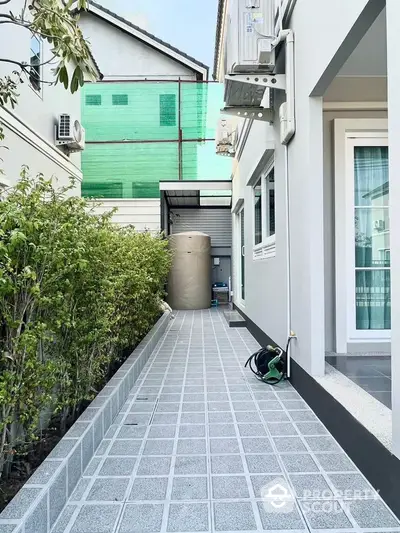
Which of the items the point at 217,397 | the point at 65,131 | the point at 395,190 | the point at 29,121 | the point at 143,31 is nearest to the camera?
the point at 395,190

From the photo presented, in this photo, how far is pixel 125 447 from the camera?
97.2 inches

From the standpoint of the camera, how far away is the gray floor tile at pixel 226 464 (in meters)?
2.18

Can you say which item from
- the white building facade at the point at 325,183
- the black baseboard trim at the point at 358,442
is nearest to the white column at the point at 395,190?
the black baseboard trim at the point at 358,442

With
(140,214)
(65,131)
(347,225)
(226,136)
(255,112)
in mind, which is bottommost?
(347,225)

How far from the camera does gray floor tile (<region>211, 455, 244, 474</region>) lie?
2.18 meters

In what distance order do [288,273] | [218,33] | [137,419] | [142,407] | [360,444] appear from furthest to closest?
1. [218,33]
2. [288,273]
3. [142,407]
4. [137,419]
5. [360,444]

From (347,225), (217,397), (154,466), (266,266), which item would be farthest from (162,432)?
(266,266)

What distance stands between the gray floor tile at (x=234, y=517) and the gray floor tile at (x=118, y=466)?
0.58m

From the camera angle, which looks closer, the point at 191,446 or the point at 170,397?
the point at 191,446

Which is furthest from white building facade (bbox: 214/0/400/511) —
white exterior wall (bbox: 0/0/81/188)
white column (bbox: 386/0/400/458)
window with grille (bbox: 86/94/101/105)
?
window with grille (bbox: 86/94/101/105)

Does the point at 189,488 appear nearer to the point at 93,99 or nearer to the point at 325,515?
the point at 325,515

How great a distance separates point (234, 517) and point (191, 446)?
0.74 metres

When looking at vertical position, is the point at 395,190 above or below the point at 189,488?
above

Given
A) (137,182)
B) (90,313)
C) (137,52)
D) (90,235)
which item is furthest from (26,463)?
(137,52)
